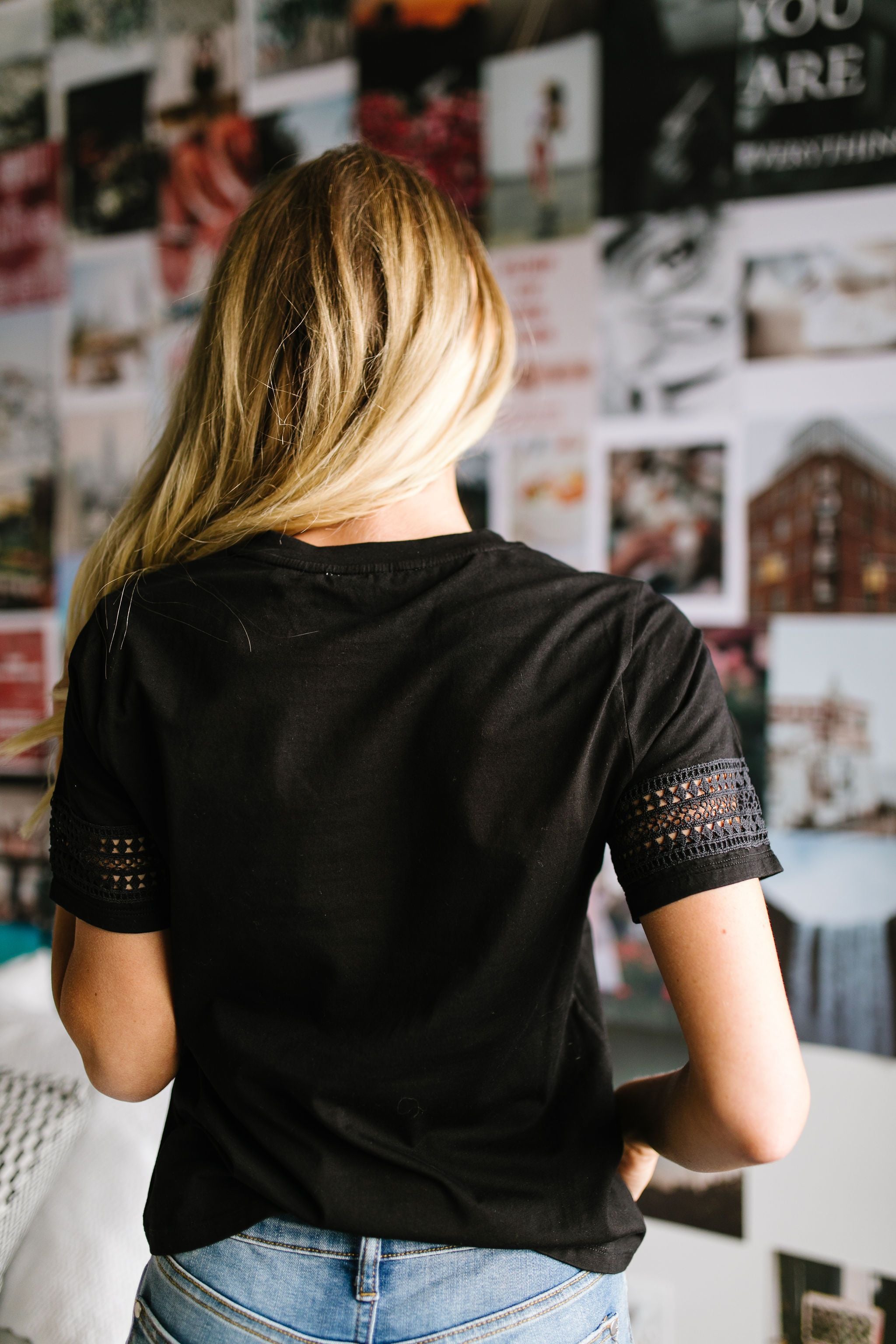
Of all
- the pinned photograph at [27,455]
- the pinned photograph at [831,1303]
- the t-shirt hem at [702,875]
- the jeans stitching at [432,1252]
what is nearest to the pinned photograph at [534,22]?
the pinned photograph at [27,455]

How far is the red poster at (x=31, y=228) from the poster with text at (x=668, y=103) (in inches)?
45.3

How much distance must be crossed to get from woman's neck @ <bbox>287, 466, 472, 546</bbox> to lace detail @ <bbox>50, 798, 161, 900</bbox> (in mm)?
258

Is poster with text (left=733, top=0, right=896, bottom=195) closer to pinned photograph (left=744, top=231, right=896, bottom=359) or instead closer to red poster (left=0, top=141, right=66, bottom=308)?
pinned photograph (left=744, top=231, right=896, bottom=359)

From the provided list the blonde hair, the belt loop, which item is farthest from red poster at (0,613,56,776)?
the belt loop

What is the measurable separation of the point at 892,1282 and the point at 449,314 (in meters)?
1.47

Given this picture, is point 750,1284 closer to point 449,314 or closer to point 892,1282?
point 892,1282

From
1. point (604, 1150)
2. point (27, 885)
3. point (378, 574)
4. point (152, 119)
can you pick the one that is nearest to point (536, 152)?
point (152, 119)

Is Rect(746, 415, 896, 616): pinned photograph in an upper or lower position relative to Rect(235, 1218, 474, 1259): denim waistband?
upper

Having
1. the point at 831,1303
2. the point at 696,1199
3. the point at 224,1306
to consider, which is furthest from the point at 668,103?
the point at 831,1303

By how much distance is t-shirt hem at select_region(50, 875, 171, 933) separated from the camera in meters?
0.70

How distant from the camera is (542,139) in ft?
4.94

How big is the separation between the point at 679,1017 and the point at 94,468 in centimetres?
167

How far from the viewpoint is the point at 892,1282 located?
134 cm

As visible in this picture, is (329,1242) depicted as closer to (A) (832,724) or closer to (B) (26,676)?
(A) (832,724)
